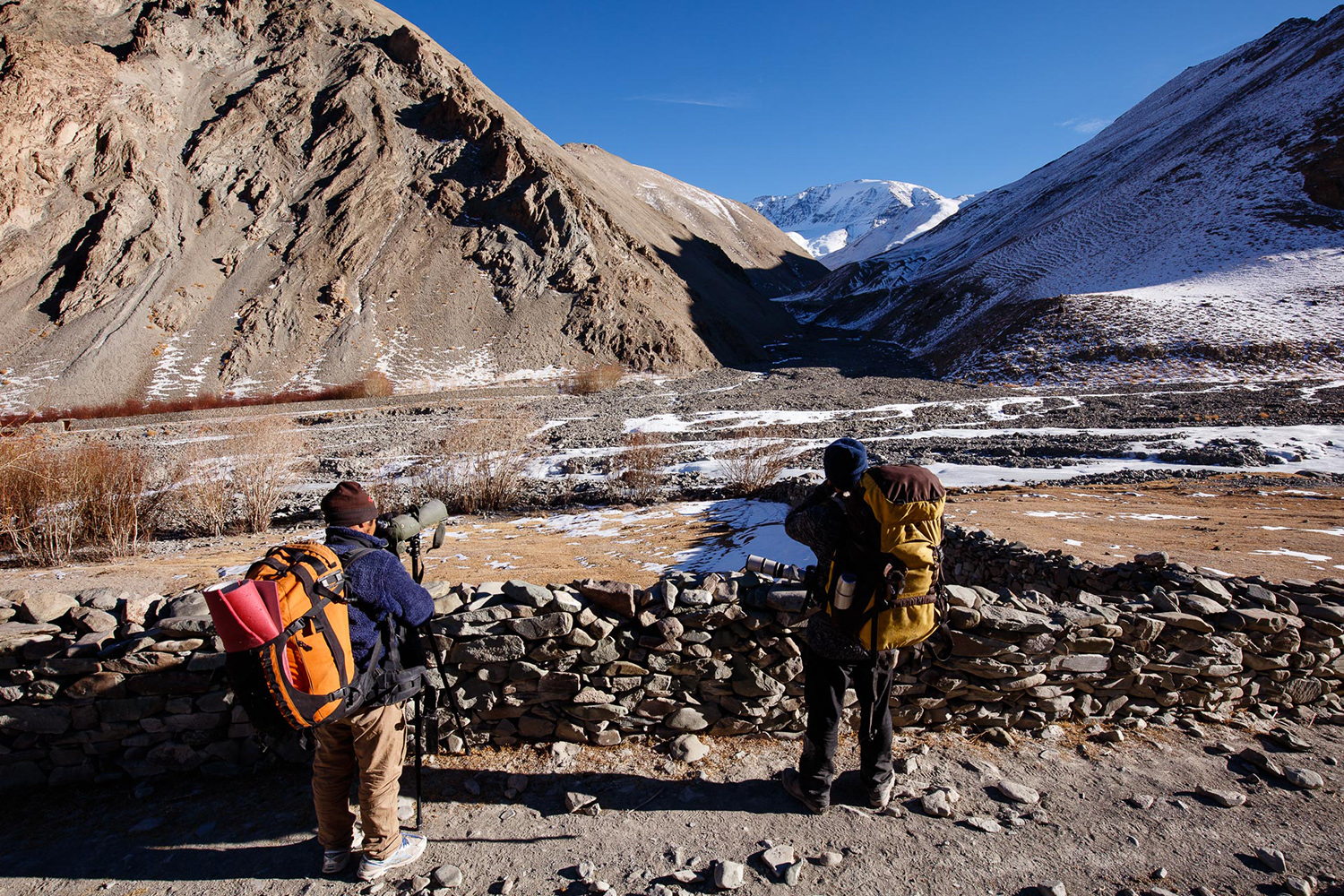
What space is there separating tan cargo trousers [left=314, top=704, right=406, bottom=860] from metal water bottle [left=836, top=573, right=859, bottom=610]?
209 centimetres

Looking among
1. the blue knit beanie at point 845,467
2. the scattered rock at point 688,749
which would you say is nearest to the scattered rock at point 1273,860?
the blue knit beanie at point 845,467

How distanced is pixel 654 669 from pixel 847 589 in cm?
159

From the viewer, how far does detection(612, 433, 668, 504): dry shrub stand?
12.4 metres

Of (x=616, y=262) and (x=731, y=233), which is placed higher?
(x=731, y=233)

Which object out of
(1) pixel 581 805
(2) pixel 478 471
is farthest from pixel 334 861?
(2) pixel 478 471

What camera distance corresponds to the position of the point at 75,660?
3.72 meters

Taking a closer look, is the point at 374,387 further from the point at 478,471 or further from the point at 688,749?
the point at 688,749

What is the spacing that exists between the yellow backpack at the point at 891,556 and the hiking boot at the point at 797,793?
3.21ft

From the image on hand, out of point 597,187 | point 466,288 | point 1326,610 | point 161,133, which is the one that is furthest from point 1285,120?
point 161,133

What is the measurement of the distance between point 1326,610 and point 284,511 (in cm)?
1322

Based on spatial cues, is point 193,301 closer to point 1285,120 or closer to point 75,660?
point 75,660

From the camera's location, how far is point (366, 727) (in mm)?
2840

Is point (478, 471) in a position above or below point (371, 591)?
below

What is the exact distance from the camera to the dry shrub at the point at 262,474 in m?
10.5
